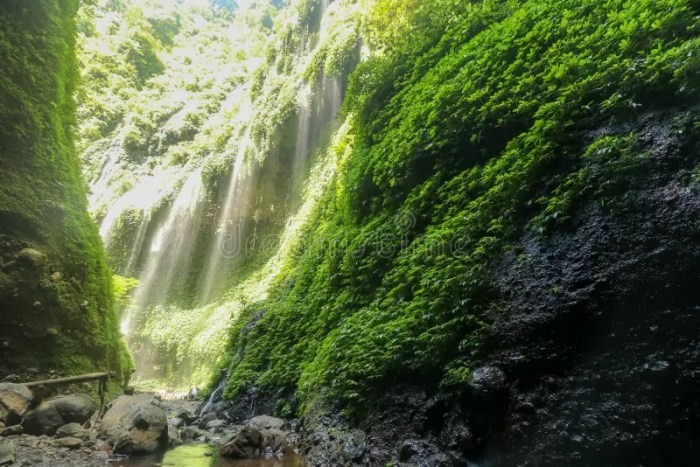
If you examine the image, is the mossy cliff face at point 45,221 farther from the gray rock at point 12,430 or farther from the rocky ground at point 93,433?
the gray rock at point 12,430

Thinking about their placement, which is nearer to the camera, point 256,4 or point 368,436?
point 368,436

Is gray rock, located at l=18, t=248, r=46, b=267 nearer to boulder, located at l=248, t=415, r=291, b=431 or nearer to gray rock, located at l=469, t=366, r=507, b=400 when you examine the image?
boulder, located at l=248, t=415, r=291, b=431

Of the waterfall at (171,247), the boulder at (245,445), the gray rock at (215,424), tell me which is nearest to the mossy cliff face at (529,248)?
the boulder at (245,445)

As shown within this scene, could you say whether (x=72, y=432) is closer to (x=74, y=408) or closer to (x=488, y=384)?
(x=74, y=408)

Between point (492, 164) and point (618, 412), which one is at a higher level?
point (492, 164)

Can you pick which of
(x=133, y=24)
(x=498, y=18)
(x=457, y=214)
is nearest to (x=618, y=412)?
(x=457, y=214)

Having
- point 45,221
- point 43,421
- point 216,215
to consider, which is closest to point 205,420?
point 43,421

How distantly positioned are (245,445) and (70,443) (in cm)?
236

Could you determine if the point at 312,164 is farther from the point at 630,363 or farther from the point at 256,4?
the point at 256,4

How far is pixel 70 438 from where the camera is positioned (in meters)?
5.48

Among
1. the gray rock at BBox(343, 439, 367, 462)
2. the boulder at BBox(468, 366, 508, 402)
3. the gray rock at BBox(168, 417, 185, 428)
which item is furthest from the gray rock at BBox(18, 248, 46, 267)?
the boulder at BBox(468, 366, 508, 402)

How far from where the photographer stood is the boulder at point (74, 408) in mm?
6297

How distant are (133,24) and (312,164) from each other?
121 feet

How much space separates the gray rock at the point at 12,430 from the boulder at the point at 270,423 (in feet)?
10.4
